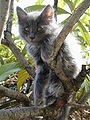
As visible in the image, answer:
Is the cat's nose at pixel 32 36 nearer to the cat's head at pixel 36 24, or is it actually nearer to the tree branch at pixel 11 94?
the cat's head at pixel 36 24

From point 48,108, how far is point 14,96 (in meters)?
0.30

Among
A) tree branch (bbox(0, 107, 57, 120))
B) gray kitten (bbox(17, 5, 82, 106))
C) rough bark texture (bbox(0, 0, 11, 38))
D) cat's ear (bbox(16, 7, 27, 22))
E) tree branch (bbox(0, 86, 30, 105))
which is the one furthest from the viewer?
cat's ear (bbox(16, 7, 27, 22))

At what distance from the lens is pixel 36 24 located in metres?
2.45

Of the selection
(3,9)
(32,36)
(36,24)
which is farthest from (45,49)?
(3,9)

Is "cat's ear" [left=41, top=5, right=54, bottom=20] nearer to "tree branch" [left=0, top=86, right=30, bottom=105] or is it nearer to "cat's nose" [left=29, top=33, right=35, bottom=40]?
"cat's nose" [left=29, top=33, right=35, bottom=40]

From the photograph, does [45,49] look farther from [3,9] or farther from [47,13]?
[3,9]

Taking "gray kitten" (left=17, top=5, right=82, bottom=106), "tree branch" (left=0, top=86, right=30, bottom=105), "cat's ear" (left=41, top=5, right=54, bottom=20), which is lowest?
"tree branch" (left=0, top=86, right=30, bottom=105)

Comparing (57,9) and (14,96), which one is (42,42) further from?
(14,96)

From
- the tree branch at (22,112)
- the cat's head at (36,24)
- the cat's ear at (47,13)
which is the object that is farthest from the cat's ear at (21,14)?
the tree branch at (22,112)

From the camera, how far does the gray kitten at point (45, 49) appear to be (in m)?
2.26

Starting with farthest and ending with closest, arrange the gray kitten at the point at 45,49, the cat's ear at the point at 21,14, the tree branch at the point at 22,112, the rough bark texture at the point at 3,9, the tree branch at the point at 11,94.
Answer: the cat's ear at the point at 21,14 → the gray kitten at the point at 45,49 → the tree branch at the point at 11,94 → the tree branch at the point at 22,112 → the rough bark texture at the point at 3,9

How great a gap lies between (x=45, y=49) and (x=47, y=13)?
1.46ft

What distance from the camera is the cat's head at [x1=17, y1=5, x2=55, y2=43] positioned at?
7.72 ft

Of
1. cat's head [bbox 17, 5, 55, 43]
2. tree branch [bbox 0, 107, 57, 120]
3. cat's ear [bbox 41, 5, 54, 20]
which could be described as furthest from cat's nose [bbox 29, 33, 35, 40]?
tree branch [bbox 0, 107, 57, 120]
